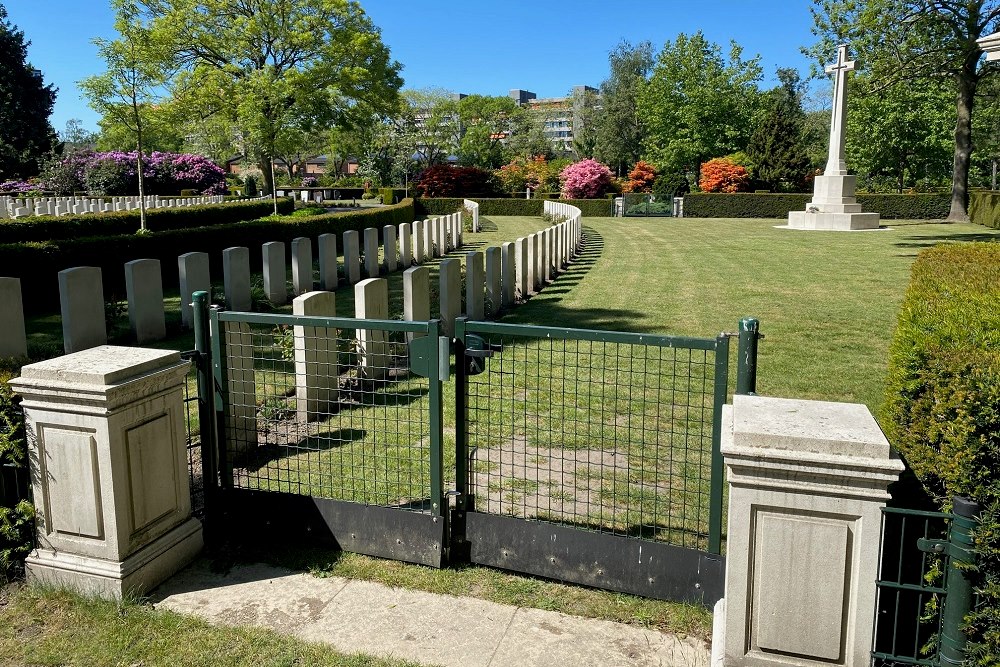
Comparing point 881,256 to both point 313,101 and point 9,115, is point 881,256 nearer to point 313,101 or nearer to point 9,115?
point 313,101

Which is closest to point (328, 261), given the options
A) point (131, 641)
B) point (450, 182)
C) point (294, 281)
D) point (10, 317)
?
point (294, 281)

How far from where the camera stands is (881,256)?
57.7 feet

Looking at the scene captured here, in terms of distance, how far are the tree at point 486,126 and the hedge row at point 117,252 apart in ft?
184

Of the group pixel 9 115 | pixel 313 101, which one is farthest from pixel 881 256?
pixel 9 115

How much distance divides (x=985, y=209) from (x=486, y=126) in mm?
51557

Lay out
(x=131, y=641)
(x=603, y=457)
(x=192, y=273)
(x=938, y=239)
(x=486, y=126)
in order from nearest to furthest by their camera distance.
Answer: (x=131, y=641)
(x=603, y=457)
(x=192, y=273)
(x=938, y=239)
(x=486, y=126)

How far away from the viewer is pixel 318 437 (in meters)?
4.54

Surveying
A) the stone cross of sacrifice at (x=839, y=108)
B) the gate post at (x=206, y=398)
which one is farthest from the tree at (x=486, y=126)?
the gate post at (x=206, y=398)

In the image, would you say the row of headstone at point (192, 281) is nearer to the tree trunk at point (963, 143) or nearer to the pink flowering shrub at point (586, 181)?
the tree trunk at point (963, 143)

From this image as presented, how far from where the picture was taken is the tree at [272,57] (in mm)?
32906

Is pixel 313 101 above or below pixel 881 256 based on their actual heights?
above

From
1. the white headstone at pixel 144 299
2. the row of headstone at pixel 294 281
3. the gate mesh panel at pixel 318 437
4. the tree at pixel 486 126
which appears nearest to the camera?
the gate mesh panel at pixel 318 437

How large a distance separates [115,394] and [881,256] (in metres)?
17.4

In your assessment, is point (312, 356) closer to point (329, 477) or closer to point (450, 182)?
point (329, 477)
